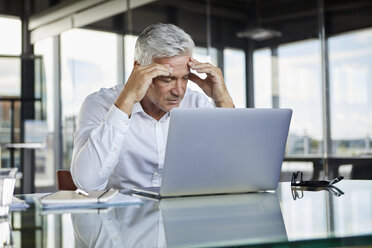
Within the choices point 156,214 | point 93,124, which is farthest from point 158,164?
point 156,214

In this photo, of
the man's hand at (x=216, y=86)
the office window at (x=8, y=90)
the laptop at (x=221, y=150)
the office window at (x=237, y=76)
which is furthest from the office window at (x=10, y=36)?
the laptop at (x=221, y=150)

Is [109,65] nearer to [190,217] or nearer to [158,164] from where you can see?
[158,164]

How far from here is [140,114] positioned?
2154 mm

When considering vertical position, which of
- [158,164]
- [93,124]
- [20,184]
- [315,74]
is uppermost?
[315,74]

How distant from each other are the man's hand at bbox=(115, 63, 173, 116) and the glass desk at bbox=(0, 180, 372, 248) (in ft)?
1.67

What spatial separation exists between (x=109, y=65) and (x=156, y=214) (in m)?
4.77

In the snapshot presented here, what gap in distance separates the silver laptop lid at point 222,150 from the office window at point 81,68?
14.4 ft

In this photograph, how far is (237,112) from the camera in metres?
1.44

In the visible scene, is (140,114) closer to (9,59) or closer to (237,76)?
(237,76)

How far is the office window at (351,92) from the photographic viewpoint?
4711 mm

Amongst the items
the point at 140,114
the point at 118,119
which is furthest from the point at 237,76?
the point at 118,119

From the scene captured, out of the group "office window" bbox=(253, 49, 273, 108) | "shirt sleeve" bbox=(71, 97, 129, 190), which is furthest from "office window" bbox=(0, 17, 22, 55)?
"shirt sleeve" bbox=(71, 97, 129, 190)

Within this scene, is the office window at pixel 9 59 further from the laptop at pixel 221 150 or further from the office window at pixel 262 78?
the laptop at pixel 221 150

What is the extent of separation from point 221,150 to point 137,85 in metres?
0.53
